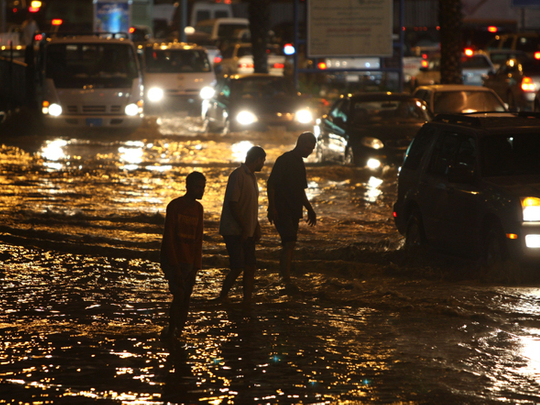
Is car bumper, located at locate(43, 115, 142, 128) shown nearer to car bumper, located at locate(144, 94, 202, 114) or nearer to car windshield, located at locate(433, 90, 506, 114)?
car bumper, located at locate(144, 94, 202, 114)

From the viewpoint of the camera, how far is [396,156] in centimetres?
1688

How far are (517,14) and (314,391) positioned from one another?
153ft

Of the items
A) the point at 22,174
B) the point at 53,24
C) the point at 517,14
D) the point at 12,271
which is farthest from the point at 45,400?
the point at 517,14

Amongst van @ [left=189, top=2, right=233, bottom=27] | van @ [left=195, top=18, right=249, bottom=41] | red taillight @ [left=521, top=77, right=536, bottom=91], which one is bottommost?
red taillight @ [left=521, top=77, right=536, bottom=91]

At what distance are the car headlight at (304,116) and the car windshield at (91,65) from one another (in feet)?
13.3

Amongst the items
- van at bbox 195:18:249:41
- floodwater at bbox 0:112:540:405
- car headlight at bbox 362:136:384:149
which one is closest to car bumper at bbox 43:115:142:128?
car headlight at bbox 362:136:384:149

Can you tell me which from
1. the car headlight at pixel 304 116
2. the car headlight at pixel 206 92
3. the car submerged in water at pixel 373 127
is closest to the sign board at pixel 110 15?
the car headlight at pixel 206 92

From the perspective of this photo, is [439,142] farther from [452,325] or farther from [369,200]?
[369,200]

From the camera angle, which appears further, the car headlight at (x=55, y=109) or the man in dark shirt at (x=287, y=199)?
the car headlight at (x=55, y=109)

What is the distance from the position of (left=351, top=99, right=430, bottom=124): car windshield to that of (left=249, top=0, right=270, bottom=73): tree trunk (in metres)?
12.6

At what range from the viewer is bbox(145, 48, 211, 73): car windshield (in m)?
27.9

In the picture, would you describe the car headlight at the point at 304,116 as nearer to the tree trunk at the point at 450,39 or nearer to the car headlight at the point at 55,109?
the tree trunk at the point at 450,39

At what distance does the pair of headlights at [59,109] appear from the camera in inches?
878

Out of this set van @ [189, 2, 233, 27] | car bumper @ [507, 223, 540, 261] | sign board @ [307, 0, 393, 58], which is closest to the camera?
car bumper @ [507, 223, 540, 261]
